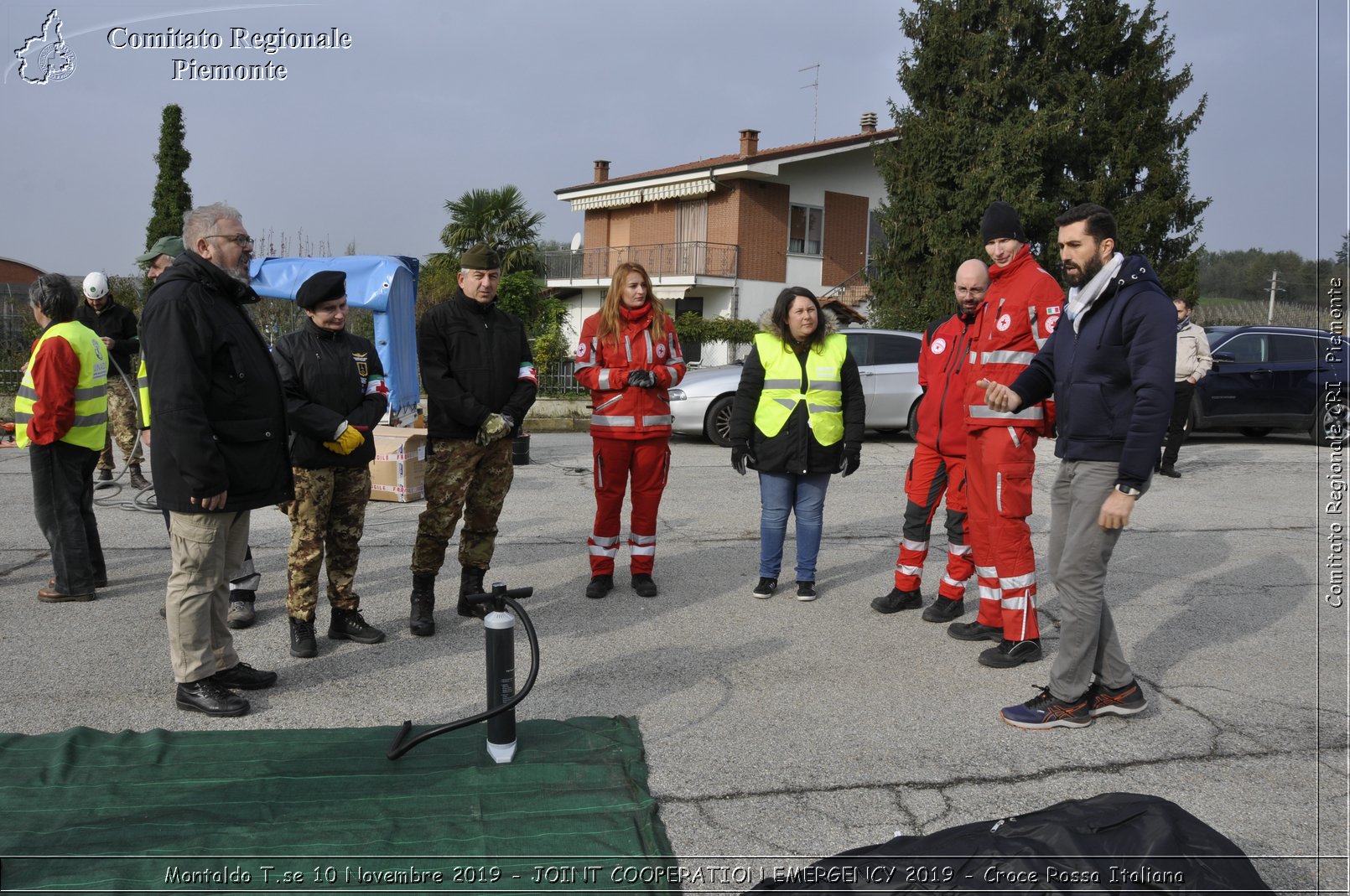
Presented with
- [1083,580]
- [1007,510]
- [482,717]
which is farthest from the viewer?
[1007,510]

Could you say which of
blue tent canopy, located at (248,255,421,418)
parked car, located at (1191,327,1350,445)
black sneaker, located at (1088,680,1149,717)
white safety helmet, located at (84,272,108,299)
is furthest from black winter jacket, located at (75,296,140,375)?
parked car, located at (1191,327,1350,445)

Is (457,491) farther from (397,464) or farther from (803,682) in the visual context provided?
(397,464)

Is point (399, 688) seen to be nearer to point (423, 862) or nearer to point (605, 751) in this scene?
point (605, 751)

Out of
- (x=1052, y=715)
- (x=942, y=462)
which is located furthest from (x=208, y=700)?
(x=942, y=462)

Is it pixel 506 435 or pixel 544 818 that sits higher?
pixel 506 435

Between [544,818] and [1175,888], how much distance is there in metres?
1.97

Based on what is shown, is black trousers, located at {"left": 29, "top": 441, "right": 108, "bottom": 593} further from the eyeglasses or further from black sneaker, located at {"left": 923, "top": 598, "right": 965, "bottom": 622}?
black sneaker, located at {"left": 923, "top": 598, "right": 965, "bottom": 622}

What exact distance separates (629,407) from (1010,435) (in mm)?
2322

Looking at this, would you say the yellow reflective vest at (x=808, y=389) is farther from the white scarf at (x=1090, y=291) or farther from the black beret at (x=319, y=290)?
the black beret at (x=319, y=290)

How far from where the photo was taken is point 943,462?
19.2 feet

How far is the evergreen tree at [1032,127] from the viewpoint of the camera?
2131cm

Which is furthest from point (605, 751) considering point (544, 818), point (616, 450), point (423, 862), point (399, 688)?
point (616, 450)

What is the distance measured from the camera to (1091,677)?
431cm

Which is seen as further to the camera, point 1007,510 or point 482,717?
point 1007,510
